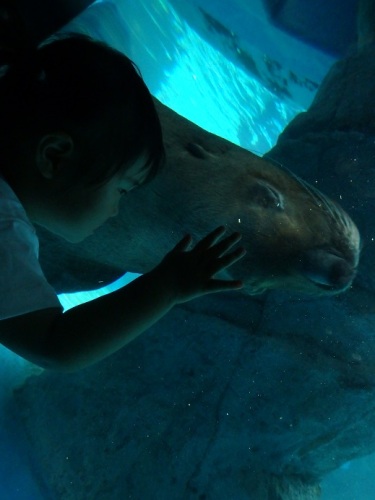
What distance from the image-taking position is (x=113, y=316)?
1.38 meters

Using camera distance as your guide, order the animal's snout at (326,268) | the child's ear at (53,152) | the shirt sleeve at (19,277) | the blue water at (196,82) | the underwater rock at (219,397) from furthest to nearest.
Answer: the blue water at (196,82), the underwater rock at (219,397), the animal's snout at (326,268), the child's ear at (53,152), the shirt sleeve at (19,277)

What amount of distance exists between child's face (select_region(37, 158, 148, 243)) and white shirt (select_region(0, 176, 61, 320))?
0.21m

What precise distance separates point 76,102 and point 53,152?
0.53ft

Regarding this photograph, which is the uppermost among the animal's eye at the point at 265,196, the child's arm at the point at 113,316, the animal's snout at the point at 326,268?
the child's arm at the point at 113,316


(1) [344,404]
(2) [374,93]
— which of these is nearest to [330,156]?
(2) [374,93]

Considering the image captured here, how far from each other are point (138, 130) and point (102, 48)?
29 cm

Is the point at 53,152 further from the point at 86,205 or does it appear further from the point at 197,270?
the point at 197,270

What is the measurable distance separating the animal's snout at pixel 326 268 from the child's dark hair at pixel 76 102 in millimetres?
1235

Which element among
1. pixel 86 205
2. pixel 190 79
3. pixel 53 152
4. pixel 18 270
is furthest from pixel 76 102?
pixel 190 79

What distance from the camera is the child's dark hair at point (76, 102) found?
147 centimetres

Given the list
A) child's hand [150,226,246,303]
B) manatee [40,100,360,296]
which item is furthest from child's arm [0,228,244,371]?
manatee [40,100,360,296]

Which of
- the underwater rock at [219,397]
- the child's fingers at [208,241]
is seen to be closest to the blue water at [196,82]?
the underwater rock at [219,397]

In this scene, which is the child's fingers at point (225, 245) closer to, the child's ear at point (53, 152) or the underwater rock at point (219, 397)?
the child's ear at point (53, 152)

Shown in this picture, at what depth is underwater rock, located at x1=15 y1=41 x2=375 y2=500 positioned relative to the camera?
4078 millimetres
